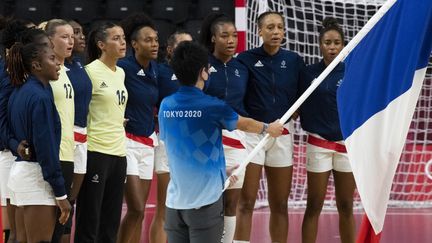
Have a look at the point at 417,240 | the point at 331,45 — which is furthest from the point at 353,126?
the point at 417,240

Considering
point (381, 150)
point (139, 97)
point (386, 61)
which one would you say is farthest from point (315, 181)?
point (386, 61)

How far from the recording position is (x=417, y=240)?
30.3ft

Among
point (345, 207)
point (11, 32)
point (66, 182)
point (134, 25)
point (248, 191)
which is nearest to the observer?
point (66, 182)

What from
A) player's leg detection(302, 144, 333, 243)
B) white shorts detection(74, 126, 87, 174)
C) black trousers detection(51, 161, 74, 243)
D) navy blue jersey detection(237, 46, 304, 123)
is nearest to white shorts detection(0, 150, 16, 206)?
white shorts detection(74, 126, 87, 174)

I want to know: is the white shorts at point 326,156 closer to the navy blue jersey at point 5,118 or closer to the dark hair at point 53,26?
the dark hair at point 53,26

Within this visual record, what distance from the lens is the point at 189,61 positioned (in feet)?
18.1

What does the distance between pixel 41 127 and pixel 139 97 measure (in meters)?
1.69

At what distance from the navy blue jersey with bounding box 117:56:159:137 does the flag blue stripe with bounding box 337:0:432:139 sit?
2.22 metres

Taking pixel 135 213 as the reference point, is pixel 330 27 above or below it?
above

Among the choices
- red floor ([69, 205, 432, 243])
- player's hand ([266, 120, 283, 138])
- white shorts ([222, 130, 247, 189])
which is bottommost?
red floor ([69, 205, 432, 243])

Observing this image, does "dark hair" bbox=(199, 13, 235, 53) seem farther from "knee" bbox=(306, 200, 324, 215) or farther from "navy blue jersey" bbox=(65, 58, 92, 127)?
"knee" bbox=(306, 200, 324, 215)

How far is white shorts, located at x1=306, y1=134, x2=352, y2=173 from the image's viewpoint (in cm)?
789

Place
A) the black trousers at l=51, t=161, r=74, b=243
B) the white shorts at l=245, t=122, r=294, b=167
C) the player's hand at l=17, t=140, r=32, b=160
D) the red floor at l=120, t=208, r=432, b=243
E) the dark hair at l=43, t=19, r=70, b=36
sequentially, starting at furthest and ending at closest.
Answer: the red floor at l=120, t=208, r=432, b=243, the white shorts at l=245, t=122, r=294, b=167, the dark hair at l=43, t=19, r=70, b=36, the black trousers at l=51, t=161, r=74, b=243, the player's hand at l=17, t=140, r=32, b=160

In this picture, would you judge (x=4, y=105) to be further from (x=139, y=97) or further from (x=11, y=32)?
(x=139, y=97)
